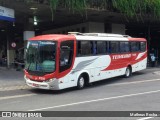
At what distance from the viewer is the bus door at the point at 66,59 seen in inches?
672

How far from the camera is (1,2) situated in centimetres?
2234

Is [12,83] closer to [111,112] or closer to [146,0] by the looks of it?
[111,112]

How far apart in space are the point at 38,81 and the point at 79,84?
2528 millimetres

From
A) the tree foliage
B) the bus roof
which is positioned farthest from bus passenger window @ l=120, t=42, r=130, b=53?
the tree foliage

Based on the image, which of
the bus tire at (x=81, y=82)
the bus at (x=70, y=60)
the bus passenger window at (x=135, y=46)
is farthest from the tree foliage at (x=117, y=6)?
the bus tire at (x=81, y=82)

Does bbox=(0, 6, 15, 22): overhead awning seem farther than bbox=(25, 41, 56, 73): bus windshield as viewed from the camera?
Yes

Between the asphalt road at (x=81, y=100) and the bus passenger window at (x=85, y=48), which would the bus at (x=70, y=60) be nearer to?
the bus passenger window at (x=85, y=48)

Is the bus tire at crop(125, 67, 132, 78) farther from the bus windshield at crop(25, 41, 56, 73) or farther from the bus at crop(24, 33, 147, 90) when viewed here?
the bus windshield at crop(25, 41, 56, 73)

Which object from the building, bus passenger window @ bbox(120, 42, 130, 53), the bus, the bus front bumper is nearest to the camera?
the bus front bumper

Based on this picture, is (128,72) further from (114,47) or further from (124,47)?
(114,47)

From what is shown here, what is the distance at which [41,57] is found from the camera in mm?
17016

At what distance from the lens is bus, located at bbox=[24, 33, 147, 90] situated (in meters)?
16.9

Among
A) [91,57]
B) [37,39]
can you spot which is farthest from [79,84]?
[37,39]

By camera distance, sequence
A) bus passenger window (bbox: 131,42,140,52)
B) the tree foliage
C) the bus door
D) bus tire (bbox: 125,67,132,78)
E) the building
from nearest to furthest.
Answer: the bus door, the tree foliage, the building, bus tire (bbox: 125,67,132,78), bus passenger window (bbox: 131,42,140,52)
